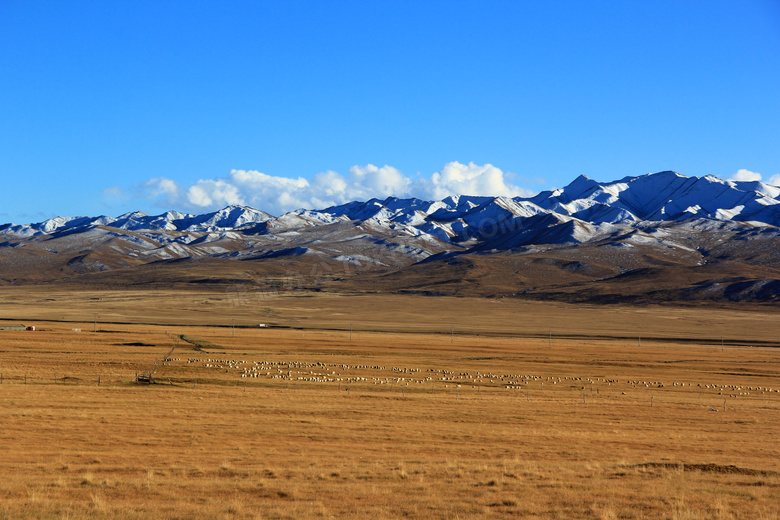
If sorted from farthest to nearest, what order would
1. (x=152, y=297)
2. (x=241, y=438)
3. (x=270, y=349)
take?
(x=152, y=297) → (x=270, y=349) → (x=241, y=438)

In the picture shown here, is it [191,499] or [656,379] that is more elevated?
[191,499]

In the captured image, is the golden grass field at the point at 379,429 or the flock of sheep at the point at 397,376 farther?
the flock of sheep at the point at 397,376

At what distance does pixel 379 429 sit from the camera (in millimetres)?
33312

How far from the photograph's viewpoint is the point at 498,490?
19.6 m

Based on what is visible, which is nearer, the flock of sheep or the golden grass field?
the golden grass field

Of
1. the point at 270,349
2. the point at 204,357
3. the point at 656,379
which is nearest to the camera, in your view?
the point at 656,379

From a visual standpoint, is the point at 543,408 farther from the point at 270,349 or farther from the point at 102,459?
the point at 270,349

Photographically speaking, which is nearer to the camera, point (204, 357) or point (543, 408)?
point (543, 408)

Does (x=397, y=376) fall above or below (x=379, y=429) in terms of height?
below

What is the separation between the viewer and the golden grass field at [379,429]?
18.0m

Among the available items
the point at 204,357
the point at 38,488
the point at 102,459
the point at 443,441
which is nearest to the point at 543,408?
the point at 443,441

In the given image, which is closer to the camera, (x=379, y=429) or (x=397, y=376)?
(x=379, y=429)

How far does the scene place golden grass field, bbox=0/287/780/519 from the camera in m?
18.0

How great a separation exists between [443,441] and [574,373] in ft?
135
